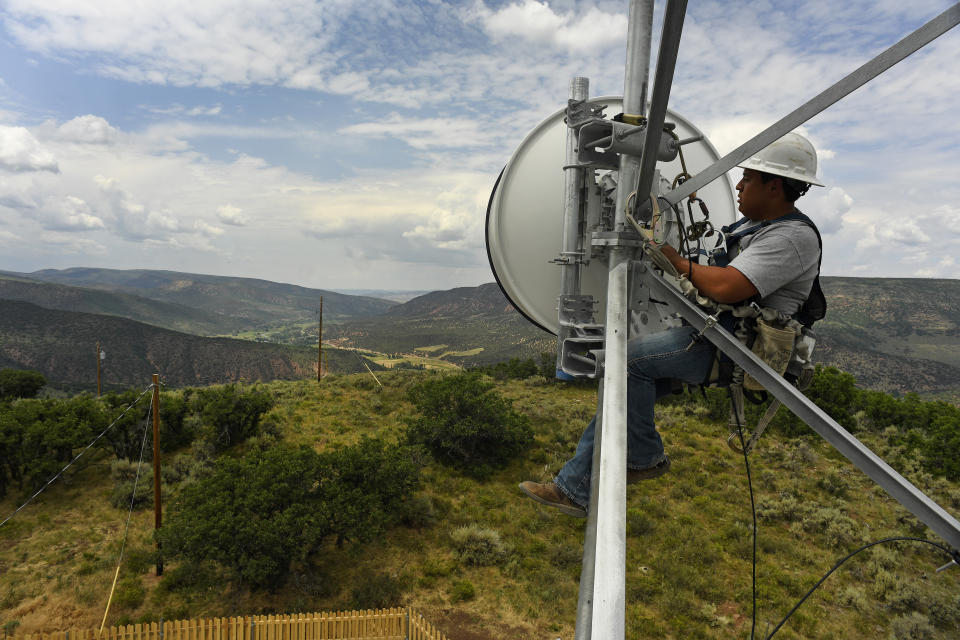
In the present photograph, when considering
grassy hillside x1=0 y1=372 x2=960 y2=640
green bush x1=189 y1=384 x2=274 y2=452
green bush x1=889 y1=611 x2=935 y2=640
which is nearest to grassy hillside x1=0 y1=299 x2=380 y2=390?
green bush x1=189 y1=384 x2=274 y2=452

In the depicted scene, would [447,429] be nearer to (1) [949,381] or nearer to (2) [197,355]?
(1) [949,381]

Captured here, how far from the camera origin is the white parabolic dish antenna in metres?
4.21

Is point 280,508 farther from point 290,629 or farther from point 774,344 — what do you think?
point 774,344

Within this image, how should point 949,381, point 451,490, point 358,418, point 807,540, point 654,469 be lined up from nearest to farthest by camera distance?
point 654,469 → point 807,540 → point 451,490 → point 358,418 → point 949,381

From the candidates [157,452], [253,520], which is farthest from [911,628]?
[157,452]

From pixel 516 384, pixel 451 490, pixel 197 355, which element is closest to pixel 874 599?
pixel 451 490

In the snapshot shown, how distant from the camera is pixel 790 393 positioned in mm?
2367

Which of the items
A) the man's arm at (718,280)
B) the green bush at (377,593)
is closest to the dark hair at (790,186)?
the man's arm at (718,280)

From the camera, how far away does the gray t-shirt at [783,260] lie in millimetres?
2645

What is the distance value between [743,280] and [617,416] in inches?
44.3

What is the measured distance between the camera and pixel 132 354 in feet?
398

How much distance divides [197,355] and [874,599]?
13628 cm

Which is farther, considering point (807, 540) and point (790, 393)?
point (807, 540)

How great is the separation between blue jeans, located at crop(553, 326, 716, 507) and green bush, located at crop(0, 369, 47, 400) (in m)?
33.4
